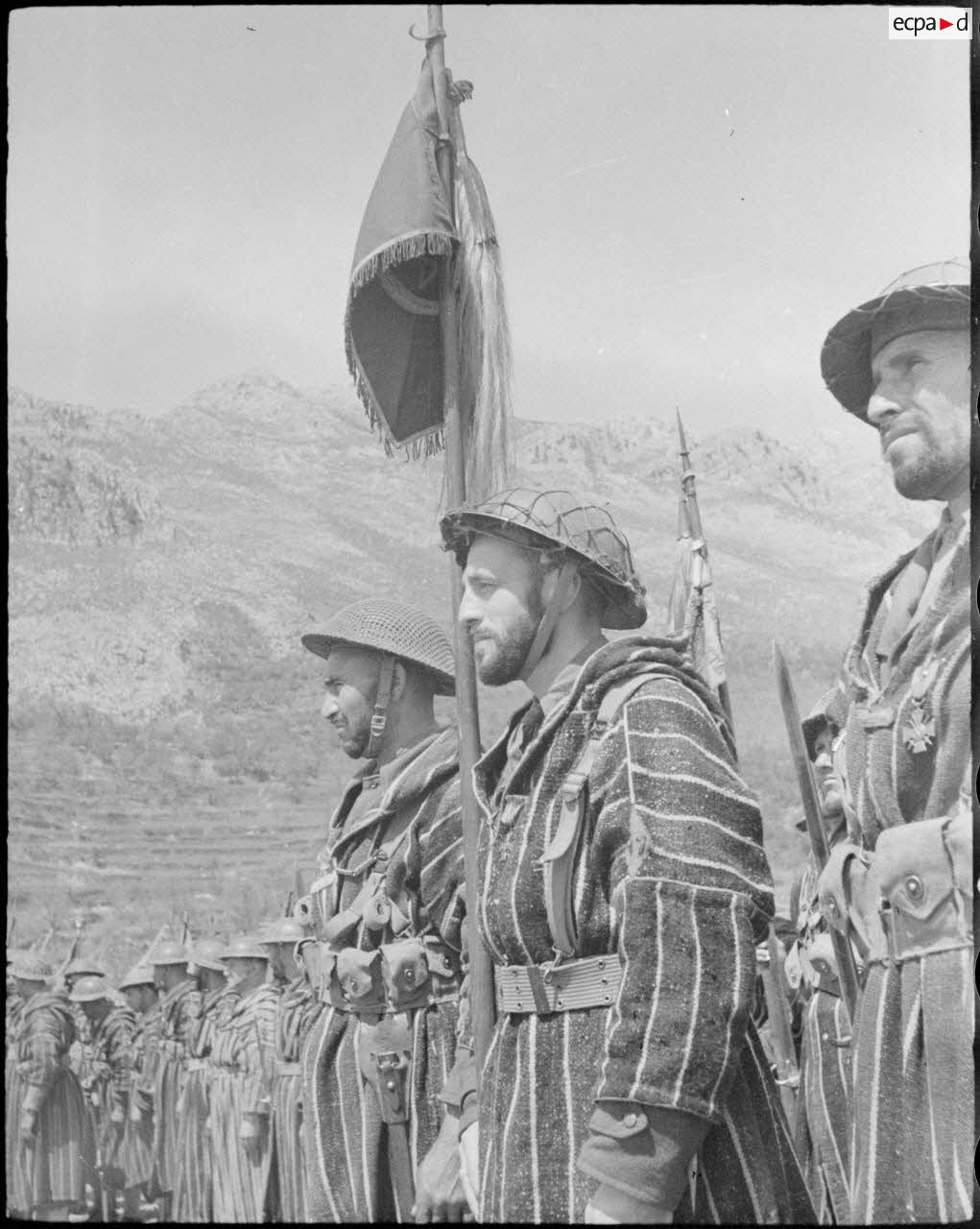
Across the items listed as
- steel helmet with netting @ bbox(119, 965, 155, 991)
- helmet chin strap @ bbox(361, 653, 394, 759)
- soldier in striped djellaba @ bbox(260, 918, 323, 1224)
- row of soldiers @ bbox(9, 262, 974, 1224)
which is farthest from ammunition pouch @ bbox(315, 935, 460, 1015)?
steel helmet with netting @ bbox(119, 965, 155, 991)

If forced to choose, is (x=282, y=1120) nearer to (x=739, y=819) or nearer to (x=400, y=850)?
(x=400, y=850)

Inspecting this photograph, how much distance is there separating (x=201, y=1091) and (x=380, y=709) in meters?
4.76

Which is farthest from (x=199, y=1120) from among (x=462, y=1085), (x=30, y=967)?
(x=462, y=1085)

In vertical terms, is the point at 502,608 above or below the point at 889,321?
below

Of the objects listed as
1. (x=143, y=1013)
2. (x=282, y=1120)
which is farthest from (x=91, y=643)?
(x=143, y=1013)

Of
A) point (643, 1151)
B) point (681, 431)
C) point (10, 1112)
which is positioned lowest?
point (10, 1112)

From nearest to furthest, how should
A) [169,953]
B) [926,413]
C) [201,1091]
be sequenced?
[926,413]
[169,953]
[201,1091]

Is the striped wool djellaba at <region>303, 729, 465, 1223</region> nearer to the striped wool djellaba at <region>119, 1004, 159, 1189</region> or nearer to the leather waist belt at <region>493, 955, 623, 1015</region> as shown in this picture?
the leather waist belt at <region>493, 955, 623, 1015</region>

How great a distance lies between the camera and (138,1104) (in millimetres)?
9141

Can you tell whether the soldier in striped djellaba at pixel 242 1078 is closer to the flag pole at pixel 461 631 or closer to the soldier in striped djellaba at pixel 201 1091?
the soldier in striped djellaba at pixel 201 1091

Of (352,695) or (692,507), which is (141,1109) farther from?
(692,507)

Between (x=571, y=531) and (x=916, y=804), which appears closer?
(x=916, y=804)

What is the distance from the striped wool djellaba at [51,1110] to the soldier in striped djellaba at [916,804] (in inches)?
110

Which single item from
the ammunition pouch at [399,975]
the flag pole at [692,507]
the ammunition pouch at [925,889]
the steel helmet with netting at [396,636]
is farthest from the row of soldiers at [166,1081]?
the ammunition pouch at [925,889]
